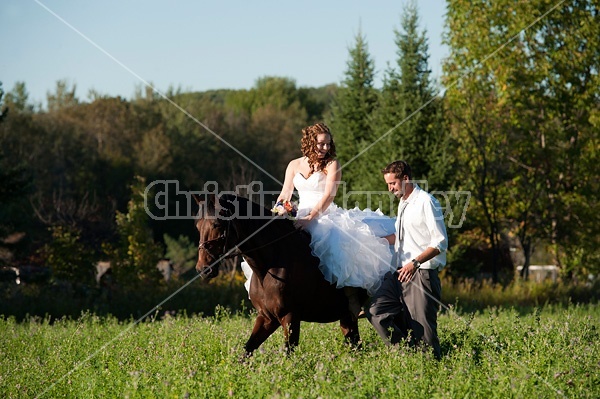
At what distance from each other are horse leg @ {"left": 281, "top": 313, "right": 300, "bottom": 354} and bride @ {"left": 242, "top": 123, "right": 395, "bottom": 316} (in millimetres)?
710

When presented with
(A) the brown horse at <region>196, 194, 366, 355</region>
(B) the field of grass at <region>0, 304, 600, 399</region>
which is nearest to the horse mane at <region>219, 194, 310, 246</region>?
(A) the brown horse at <region>196, 194, 366, 355</region>

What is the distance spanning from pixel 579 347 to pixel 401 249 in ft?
7.19

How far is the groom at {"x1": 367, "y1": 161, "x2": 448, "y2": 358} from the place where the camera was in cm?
804

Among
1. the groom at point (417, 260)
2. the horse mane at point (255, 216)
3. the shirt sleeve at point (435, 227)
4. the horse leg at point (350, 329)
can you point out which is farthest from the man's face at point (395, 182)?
the horse leg at point (350, 329)

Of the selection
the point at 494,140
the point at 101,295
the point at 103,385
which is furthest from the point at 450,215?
the point at 103,385

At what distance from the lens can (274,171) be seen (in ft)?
210

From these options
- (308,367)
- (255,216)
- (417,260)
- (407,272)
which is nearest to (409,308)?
(407,272)

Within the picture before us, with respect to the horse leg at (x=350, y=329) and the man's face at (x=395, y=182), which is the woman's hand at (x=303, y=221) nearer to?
the man's face at (x=395, y=182)

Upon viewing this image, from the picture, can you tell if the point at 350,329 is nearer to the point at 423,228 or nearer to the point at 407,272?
the point at 407,272

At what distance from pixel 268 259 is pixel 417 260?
5.53 ft

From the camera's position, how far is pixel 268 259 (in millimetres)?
8445

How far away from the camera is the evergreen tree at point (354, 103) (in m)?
31.7

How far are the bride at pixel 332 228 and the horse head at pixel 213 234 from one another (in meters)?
1.14

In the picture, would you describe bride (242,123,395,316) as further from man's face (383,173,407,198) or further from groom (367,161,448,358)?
man's face (383,173,407,198)
